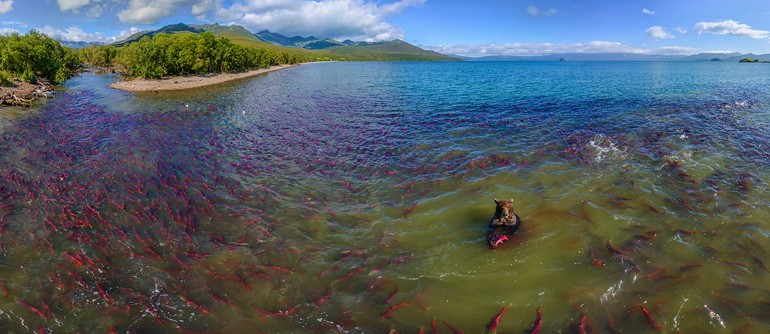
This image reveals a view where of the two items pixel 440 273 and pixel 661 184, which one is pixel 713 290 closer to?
pixel 440 273

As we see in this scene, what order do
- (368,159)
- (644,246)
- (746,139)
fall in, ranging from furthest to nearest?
1. (746,139)
2. (368,159)
3. (644,246)

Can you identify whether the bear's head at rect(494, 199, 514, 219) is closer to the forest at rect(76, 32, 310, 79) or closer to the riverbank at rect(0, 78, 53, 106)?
the riverbank at rect(0, 78, 53, 106)

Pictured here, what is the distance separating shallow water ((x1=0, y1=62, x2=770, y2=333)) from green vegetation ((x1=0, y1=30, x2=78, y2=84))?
199ft

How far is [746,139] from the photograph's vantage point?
93.8 ft

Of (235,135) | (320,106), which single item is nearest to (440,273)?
(235,135)

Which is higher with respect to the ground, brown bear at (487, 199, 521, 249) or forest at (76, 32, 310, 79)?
forest at (76, 32, 310, 79)

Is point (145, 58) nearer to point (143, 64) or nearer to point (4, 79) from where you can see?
point (143, 64)

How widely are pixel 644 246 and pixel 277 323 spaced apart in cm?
1435

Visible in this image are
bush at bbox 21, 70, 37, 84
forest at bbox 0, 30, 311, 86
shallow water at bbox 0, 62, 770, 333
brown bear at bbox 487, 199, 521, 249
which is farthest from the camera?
forest at bbox 0, 30, 311, 86

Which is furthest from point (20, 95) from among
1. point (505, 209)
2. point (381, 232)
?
point (505, 209)

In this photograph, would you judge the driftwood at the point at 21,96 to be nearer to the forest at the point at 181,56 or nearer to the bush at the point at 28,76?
the bush at the point at 28,76

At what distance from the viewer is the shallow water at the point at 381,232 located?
10.3 meters

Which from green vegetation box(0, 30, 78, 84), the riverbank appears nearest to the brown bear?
the riverbank

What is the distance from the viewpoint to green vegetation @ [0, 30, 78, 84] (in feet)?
229
